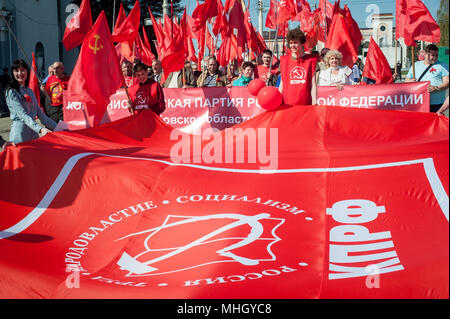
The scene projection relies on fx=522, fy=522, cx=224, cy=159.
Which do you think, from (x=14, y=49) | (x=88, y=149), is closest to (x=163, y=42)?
(x=88, y=149)

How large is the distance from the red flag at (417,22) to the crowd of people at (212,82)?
783mm

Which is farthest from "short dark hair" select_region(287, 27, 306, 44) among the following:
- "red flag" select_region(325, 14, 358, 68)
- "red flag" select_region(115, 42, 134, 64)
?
"red flag" select_region(115, 42, 134, 64)

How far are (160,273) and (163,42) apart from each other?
1076cm

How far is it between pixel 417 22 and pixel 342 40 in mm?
1415

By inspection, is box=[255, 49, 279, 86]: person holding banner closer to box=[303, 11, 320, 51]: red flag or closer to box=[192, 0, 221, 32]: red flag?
box=[192, 0, 221, 32]: red flag

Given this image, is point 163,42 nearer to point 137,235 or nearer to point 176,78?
point 176,78

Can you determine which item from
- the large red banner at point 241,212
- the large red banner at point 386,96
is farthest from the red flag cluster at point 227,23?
the large red banner at point 241,212

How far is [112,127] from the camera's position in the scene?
6746 millimetres

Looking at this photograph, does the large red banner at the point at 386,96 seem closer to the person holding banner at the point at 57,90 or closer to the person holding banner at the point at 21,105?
the person holding banner at the point at 57,90

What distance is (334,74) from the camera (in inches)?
329

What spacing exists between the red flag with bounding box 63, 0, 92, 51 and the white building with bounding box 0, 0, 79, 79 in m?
16.9

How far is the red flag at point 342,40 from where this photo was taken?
10.1 m

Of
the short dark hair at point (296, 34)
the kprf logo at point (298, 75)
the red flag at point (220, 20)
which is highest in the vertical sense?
the red flag at point (220, 20)

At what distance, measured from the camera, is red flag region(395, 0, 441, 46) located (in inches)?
386
